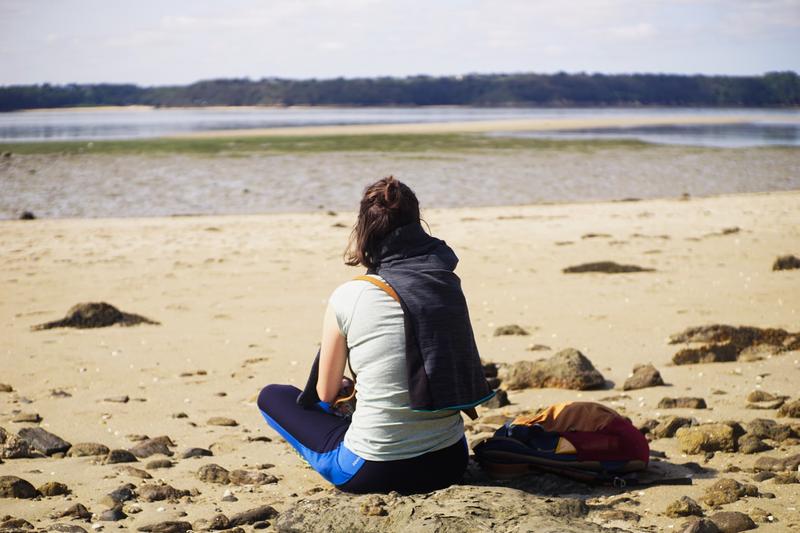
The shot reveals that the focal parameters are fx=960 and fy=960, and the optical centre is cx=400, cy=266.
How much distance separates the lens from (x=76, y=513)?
13.2ft

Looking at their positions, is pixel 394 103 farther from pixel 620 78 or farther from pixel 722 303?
pixel 722 303

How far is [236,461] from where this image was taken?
16.2ft

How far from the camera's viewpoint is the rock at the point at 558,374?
20.3 ft

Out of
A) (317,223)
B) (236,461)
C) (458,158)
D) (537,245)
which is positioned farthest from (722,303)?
(458,158)

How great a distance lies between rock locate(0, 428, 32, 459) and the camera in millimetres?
4910

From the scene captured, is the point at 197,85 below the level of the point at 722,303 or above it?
above

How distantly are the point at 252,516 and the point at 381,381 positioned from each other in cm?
77

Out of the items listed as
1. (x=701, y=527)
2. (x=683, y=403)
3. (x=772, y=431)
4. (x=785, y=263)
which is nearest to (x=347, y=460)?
(x=701, y=527)

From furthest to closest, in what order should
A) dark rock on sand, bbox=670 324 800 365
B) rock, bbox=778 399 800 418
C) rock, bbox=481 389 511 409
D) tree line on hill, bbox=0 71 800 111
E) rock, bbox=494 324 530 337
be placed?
tree line on hill, bbox=0 71 800 111 → rock, bbox=494 324 530 337 → dark rock on sand, bbox=670 324 800 365 → rock, bbox=481 389 511 409 → rock, bbox=778 399 800 418

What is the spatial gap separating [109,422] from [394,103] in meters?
147

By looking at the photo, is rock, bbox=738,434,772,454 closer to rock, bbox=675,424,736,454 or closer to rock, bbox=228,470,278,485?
rock, bbox=675,424,736,454

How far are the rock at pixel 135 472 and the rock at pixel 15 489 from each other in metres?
0.49

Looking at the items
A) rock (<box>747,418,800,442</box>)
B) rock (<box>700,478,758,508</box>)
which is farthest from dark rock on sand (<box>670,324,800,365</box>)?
rock (<box>700,478,758,508</box>)

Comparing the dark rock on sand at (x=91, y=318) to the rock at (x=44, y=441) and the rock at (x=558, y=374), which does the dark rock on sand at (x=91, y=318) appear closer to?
the rock at (x=44, y=441)
